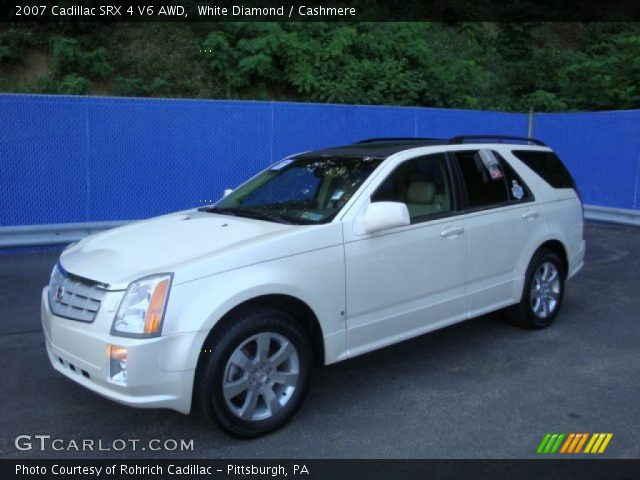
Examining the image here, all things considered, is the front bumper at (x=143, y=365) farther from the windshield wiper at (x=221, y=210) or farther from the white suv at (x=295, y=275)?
the windshield wiper at (x=221, y=210)

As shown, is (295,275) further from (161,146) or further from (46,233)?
(161,146)

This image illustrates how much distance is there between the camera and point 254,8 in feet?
52.3

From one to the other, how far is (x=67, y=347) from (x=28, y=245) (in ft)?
18.1

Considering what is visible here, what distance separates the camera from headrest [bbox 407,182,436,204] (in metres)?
4.68

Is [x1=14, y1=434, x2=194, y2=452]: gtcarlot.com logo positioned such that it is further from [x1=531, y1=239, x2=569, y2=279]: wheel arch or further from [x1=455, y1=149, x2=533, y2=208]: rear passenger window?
[x1=531, y1=239, x2=569, y2=279]: wheel arch

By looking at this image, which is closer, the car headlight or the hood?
the car headlight

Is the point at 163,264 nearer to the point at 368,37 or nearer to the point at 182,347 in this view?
the point at 182,347

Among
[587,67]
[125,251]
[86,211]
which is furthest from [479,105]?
Result: [125,251]

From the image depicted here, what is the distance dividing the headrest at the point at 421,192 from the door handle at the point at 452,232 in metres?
0.26

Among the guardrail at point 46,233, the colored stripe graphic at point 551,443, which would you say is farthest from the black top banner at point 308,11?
the colored stripe graphic at point 551,443

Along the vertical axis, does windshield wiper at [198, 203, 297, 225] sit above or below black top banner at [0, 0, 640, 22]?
below

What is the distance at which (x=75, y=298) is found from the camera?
3.65m

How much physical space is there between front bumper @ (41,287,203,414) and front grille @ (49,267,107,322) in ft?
0.25
